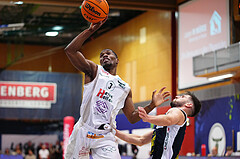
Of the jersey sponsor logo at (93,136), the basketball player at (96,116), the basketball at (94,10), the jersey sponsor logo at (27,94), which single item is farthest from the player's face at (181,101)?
the jersey sponsor logo at (27,94)

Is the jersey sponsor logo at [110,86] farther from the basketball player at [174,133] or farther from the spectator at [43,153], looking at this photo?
the spectator at [43,153]

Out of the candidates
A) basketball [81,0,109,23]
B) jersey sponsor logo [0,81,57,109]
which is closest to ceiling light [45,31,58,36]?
jersey sponsor logo [0,81,57,109]

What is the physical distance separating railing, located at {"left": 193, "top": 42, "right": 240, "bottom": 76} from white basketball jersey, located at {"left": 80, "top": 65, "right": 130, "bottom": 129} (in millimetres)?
5987

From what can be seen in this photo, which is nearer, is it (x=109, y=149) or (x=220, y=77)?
(x=109, y=149)

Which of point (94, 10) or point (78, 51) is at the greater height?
point (94, 10)

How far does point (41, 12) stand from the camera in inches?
821

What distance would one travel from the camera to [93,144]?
15.3ft

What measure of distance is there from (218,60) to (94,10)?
6.57 metres

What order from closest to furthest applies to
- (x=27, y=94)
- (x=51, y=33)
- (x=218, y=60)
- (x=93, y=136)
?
(x=93, y=136)
(x=218, y=60)
(x=51, y=33)
(x=27, y=94)

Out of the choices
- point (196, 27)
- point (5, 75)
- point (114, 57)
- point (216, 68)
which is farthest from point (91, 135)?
point (5, 75)

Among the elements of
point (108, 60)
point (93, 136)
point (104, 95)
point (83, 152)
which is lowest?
point (83, 152)

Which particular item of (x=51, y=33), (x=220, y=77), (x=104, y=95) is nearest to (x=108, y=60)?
(x=104, y=95)

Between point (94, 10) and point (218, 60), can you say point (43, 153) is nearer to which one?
point (218, 60)

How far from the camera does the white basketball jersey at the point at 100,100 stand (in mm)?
4676
